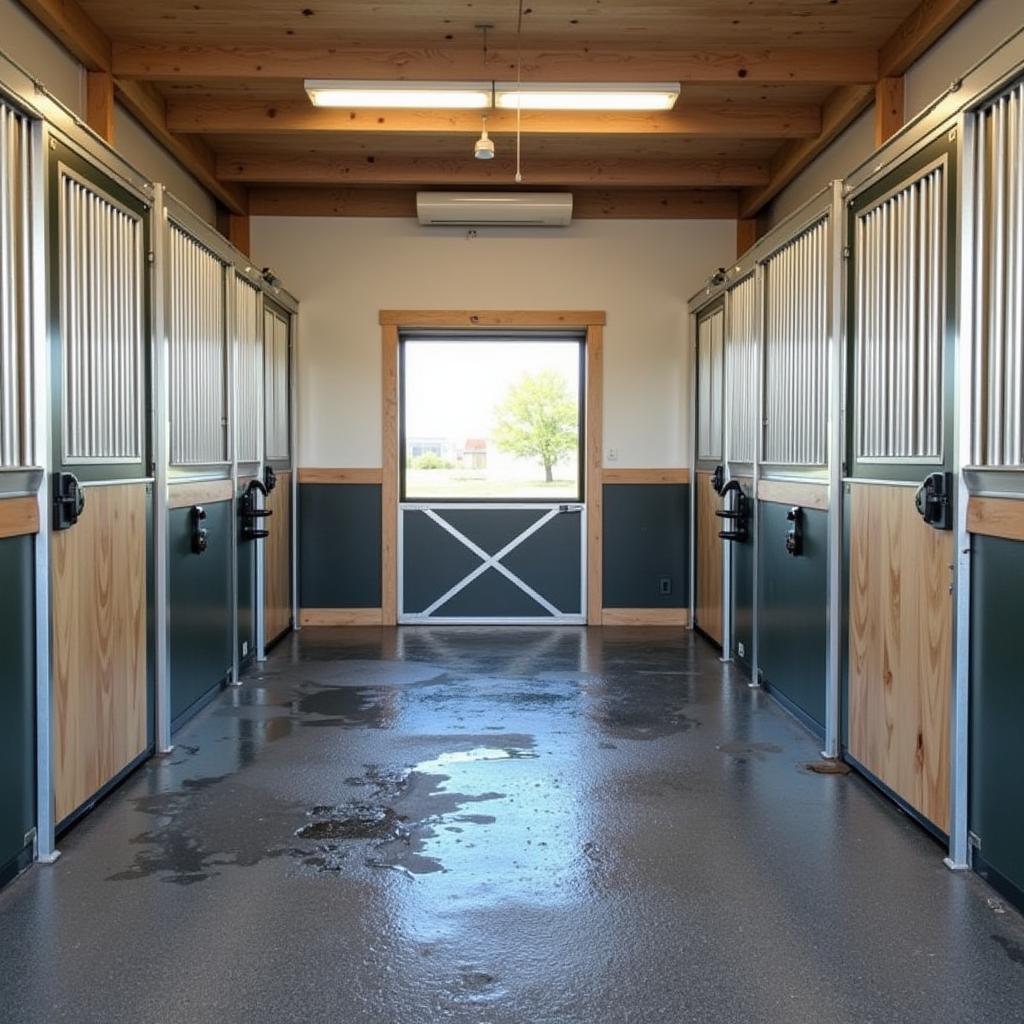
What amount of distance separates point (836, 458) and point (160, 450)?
271 centimetres

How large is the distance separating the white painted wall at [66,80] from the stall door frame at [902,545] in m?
2.95

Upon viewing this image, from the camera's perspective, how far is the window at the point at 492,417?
768 cm

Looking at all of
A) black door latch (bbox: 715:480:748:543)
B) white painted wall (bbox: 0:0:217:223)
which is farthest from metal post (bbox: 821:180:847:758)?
white painted wall (bbox: 0:0:217:223)

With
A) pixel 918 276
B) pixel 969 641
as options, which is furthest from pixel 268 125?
pixel 969 641

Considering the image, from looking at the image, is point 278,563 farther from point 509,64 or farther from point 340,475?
point 509,64

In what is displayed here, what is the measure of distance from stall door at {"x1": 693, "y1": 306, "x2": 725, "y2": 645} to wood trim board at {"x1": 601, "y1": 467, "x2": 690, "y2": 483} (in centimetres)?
20

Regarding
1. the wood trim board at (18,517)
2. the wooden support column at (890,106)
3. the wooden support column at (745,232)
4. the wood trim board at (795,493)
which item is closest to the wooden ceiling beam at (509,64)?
the wooden support column at (890,106)

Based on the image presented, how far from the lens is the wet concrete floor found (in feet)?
7.38

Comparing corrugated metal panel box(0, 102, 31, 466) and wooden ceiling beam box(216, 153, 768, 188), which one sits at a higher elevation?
wooden ceiling beam box(216, 153, 768, 188)

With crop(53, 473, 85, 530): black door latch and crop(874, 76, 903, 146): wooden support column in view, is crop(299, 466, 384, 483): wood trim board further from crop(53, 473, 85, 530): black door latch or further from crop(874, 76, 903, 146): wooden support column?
crop(53, 473, 85, 530): black door latch

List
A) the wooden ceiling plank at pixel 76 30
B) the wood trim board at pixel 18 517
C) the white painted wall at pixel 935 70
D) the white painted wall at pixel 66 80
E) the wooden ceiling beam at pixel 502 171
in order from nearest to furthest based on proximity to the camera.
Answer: the wood trim board at pixel 18 517 → the white painted wall at pixel 935 70 → the white painted wall at pixel 66 80 → the wooden ceiling plank at pixel 76 30 → the wooden ceiling beam at pixel 502 171

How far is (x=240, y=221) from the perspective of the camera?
7.39 meters

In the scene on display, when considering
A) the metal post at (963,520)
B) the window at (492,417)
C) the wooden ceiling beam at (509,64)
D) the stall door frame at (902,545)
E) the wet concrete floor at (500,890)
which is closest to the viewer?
the wet concrete floor at (500,890)

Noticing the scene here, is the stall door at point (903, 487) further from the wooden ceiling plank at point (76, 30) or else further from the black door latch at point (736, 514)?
the wooden ceiling plank at point (76, 30)
